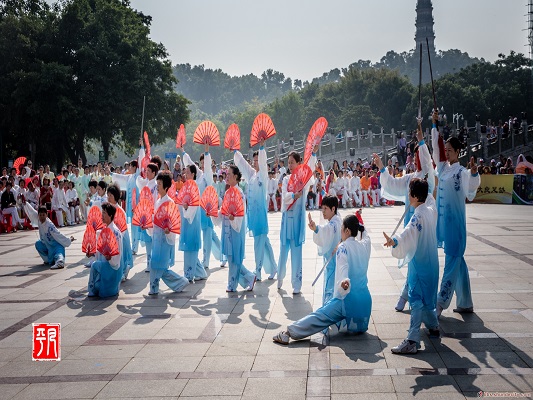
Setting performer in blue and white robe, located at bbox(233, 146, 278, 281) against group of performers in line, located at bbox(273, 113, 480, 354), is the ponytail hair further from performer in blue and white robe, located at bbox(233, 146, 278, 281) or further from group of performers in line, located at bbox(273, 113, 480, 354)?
performer in blue and white robe, located at bbox(233, 146, 278, 281)

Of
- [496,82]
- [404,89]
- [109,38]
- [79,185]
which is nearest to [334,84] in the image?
[404,89]

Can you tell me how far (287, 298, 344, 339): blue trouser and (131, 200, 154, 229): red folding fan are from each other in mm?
3626

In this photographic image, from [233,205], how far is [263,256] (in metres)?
1.21

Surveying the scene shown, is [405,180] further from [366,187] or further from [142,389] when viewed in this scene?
[366,187]

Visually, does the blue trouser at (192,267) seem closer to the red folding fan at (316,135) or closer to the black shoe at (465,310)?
the red folding fan at (316,135)

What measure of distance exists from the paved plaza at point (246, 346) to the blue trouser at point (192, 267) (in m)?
0.23

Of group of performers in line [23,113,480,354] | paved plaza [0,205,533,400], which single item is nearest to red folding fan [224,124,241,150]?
group of performers in line [23,113,480,354]

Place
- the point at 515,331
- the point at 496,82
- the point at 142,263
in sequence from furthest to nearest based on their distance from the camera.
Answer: the point at 496,82
the point at 142,263
the point at 515,331

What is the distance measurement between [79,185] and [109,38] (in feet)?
46.0

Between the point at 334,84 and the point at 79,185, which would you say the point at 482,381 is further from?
the point at 334,84

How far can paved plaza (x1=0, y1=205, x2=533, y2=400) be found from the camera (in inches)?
185

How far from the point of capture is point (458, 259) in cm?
676

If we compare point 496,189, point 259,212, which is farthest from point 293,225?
point 496,189

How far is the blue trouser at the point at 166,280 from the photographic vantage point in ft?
27.2
